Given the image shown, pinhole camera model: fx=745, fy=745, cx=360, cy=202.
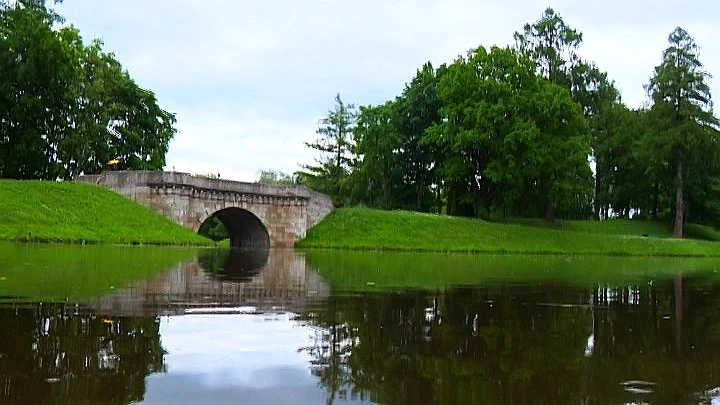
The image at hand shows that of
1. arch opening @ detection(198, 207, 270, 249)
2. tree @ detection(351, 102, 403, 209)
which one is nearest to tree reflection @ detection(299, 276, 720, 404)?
arch opening @ detection(198, 207, 270, 249)

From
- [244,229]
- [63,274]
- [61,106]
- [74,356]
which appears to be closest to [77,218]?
[244,229]

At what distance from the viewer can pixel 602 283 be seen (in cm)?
1892

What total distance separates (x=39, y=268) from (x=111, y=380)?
1139cm

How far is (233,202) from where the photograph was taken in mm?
42938

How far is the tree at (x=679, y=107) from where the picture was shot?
54812 mm

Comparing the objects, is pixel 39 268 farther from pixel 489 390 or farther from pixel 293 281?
pixel 489 390

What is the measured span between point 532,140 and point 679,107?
14.9 m

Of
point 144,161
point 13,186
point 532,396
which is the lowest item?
point 532,396

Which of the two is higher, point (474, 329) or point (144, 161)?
point (144, 161)

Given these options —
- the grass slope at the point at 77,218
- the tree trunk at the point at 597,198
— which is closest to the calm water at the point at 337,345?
the grass slope at the point at 77,218

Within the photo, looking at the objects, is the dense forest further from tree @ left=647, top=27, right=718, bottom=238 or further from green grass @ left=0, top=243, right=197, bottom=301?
green grass @ left=0, top=243, right=197, bottom=301

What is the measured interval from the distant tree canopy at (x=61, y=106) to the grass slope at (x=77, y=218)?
5.08 metres

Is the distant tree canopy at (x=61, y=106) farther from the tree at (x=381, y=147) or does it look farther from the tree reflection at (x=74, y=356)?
the tree reflection at (x=74, y=356)

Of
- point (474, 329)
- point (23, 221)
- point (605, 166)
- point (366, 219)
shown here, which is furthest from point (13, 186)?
point (605, 166)
